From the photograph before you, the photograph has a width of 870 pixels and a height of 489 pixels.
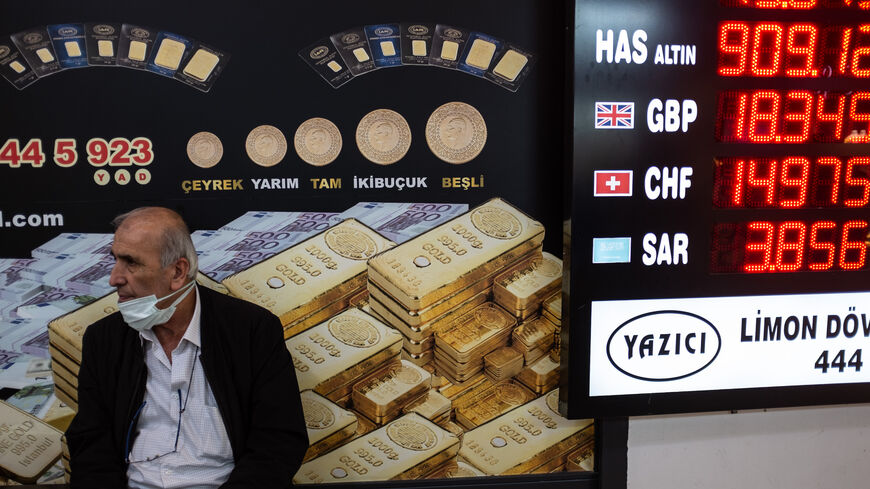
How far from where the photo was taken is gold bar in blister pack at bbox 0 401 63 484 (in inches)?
88.6

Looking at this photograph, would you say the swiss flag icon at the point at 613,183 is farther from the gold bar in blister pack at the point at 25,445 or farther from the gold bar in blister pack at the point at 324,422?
the gold bar in blister pack at the point at 25,445

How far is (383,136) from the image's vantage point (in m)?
2.24

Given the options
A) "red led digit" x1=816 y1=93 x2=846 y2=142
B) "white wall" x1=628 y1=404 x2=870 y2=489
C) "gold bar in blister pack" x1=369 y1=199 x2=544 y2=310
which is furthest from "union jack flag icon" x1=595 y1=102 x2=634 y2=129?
"white wall" x1=628 y1=404 x2=870 y2=489

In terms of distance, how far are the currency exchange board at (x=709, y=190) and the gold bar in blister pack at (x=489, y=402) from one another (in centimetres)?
21

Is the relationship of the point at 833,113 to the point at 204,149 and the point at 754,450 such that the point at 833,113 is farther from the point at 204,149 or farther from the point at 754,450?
the point at 204,149

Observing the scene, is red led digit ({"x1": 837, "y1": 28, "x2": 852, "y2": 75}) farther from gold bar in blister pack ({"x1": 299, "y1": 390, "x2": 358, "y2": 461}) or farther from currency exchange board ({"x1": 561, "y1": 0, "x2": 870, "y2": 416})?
gold bar in blister pack ({"x1": 299, "y1": 390, "x2": 358, "y2": 461})

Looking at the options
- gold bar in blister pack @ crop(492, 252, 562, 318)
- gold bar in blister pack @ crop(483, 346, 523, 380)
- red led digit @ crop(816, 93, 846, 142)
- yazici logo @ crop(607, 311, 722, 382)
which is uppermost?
red led digit @ crop(816, 93, 846, 142)

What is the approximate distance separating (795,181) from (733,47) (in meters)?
0.53

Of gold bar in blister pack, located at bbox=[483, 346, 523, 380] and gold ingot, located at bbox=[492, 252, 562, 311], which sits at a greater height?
gold ingot, located at bbox=[492, 252, 562, 311]

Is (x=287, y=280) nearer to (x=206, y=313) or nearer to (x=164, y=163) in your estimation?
(x=206, y=313)

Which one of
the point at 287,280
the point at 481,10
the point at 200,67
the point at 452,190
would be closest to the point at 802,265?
the point at 452,190

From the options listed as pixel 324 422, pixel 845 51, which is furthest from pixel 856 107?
pixel 324 422

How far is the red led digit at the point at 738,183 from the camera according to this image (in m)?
2.13

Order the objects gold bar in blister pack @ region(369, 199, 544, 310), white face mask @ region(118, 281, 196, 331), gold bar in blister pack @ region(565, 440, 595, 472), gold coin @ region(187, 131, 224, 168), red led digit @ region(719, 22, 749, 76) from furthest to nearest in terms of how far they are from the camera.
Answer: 1. gold bar in blister pack @ region(565, 440, 595, 472)
2. gold bar in blister pack @ region(369, 199, 544, 310)
3. gold coin @ region(187, 131, 224, 168)
4. red led digit @ region(719, 22, 749, 76)
5. white face mask @ region(118, 281, 196, 331)
